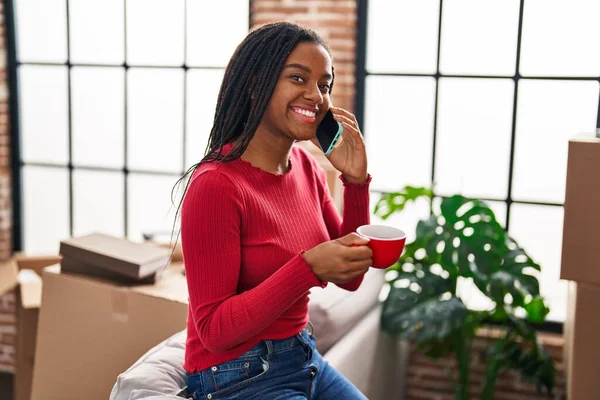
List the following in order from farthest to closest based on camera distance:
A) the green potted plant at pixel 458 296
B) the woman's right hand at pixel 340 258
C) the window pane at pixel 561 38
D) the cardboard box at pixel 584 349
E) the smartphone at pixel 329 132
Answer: the window pane at pixel 561 38 < the green potted plant at pixel 458 296 < the cardboard box at pixel 584 349 < the smartphone at pixel 329 132 < the woman's right hand at pixel 340 258

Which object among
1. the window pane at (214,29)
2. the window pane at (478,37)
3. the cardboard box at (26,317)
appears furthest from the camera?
the window pane at (214,29)

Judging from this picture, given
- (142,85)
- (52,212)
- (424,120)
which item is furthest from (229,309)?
(52,212)

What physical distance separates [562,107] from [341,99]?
2.85 feet

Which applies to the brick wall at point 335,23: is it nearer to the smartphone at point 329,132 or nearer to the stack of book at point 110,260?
the stack of book at point 110,260

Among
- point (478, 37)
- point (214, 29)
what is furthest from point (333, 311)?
point (214, 29)

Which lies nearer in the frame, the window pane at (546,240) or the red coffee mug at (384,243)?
the red coffee mug at (384,243)

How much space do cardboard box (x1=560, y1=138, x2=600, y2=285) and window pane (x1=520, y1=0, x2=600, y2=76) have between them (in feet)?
3.23

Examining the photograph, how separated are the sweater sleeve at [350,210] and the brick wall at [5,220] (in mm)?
2268

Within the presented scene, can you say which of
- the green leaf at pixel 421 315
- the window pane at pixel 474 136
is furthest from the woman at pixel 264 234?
the window pane at pixel 474 136

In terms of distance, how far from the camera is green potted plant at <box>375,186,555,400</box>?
7.91ft

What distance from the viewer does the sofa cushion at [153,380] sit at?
149 centimetres

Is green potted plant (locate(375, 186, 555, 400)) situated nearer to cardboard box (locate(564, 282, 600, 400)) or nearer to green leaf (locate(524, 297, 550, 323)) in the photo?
green leaf (locate(524, 297, 550, 323))

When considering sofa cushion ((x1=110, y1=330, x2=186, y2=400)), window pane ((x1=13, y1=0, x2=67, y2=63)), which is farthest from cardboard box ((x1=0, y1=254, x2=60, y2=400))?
window pane ((x1=13, y1=0, x2=67, y2=63))

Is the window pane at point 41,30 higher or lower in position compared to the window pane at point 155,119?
higher
